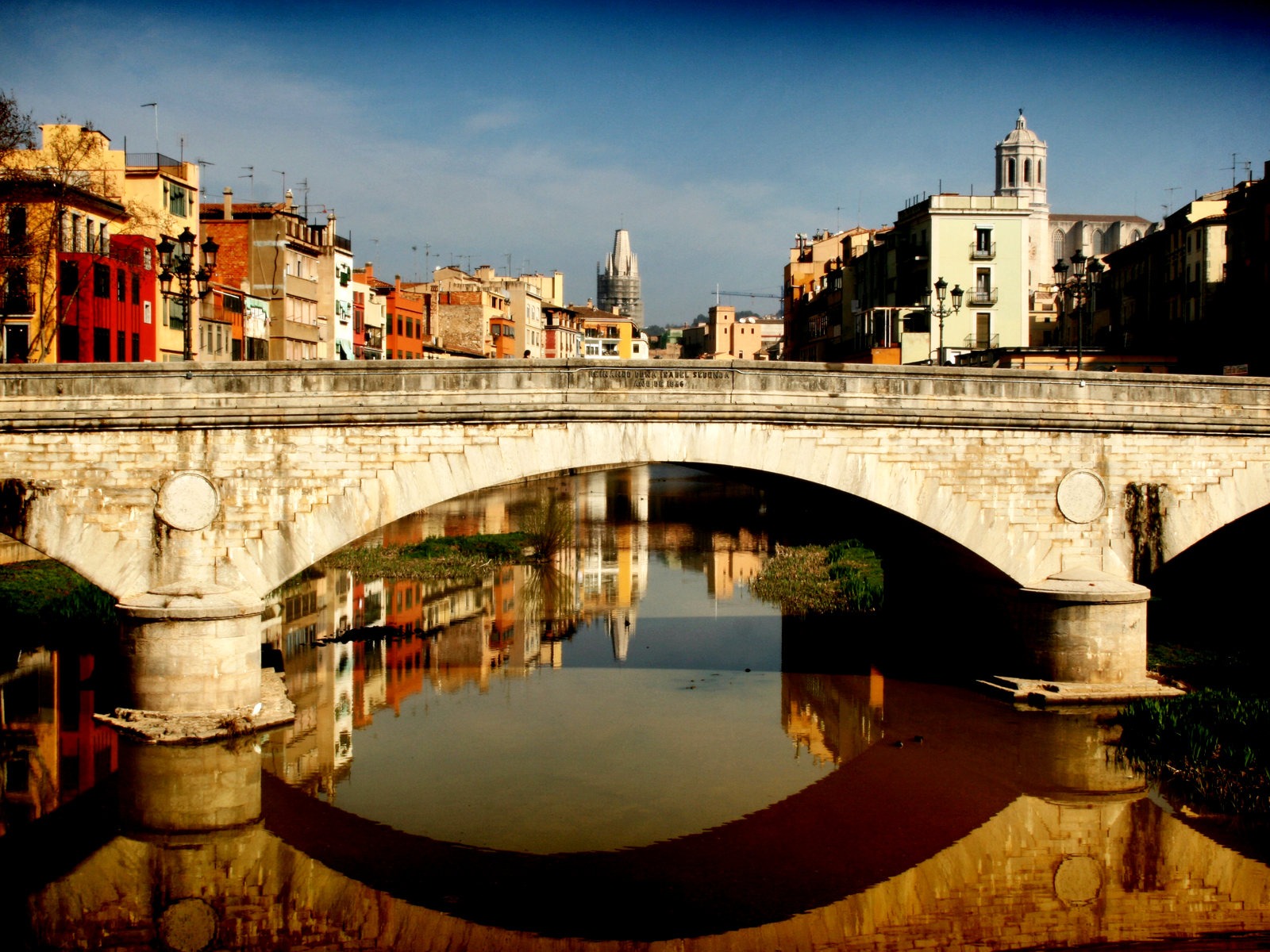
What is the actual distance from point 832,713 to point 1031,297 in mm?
53960

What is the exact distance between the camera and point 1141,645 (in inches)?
718

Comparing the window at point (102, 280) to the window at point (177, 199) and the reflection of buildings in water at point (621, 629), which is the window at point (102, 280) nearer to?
the window at point (177, 199)

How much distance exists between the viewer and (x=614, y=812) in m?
14.3

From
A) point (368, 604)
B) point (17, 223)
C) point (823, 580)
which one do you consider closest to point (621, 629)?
point (368, 604)

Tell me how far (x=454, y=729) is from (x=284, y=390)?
5361 mm

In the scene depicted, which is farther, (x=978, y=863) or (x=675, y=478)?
(x=675, y=478)

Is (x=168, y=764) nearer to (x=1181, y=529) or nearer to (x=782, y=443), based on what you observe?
(x=782, y=443)

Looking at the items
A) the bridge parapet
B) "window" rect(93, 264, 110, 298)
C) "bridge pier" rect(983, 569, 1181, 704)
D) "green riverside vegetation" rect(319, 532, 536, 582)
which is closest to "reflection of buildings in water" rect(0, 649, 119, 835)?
the bridge parapet

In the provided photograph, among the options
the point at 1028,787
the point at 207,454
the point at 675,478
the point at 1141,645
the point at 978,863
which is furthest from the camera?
the point at 675,478

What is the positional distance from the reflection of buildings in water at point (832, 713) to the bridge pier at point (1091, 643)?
2278mm

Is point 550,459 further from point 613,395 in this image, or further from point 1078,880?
point 1078,880

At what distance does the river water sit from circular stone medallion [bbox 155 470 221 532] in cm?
302

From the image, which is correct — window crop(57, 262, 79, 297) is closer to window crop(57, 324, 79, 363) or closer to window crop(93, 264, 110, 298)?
window crop(93, 264, 110, 298)

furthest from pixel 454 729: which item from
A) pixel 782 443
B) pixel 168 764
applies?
pixel 782 443
